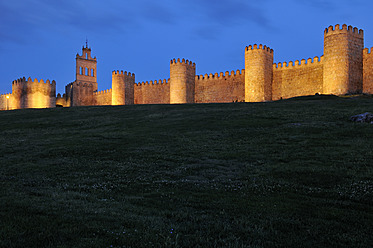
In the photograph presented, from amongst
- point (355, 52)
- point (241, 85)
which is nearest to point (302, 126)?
point (355, 52)

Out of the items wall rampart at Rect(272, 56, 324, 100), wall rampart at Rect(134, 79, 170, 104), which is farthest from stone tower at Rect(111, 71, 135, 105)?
wall rampart at Rect(272, 56, 324, 100)

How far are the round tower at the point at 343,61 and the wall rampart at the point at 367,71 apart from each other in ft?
1.34

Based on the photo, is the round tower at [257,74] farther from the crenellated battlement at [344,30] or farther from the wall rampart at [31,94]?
the wall rampart at [31,94]

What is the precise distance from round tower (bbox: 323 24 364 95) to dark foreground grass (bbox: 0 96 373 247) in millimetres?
22949

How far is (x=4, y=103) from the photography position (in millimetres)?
78688

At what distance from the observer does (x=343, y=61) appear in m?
40.0

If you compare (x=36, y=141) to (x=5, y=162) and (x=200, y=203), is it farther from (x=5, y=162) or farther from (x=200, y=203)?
(x=200, y=203)

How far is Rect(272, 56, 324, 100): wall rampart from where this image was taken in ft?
147

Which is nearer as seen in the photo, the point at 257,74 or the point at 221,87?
the point at 257,74

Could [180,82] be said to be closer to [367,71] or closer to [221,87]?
[221,87]

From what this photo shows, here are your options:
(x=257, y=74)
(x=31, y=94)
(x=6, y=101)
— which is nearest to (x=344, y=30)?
(x=257, y=74)

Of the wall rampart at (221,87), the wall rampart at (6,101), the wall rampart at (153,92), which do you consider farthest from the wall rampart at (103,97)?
the wall rampart at (221,87)

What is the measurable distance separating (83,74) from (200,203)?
91.7 metres

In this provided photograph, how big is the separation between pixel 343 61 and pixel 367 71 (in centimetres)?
367
